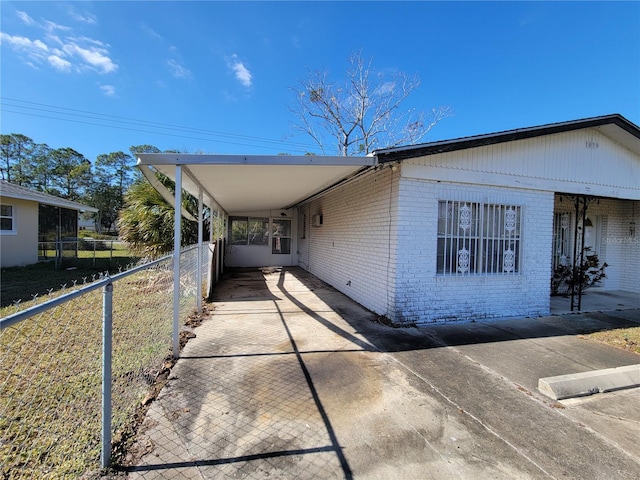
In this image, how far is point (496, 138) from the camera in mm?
5527

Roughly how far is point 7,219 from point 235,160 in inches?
534

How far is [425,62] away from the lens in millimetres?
16844

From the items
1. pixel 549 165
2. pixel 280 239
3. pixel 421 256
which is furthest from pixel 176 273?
pixel 280 239

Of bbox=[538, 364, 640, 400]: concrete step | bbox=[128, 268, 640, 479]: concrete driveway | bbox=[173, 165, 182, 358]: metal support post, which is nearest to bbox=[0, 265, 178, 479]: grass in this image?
bbox=[173, 165, 182, 358]: metal support post

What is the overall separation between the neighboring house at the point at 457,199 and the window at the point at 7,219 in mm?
10662

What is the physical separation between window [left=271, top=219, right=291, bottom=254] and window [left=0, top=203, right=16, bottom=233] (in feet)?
33.4

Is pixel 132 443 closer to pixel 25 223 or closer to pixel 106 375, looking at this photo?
pixel 106 375

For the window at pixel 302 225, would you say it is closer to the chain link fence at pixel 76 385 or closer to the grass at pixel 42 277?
the grass at pixel 42 277

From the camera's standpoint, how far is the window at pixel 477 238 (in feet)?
18.5

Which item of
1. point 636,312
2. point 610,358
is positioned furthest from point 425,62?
point 610,358

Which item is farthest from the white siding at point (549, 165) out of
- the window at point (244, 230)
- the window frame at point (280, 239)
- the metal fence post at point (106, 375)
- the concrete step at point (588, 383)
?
the window at point (244, 230)

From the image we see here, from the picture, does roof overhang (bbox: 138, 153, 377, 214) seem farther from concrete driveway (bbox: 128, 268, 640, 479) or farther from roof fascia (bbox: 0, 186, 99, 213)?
roof fascia (bbox: 0, 186, 99, 213)

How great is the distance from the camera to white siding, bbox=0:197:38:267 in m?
11.6

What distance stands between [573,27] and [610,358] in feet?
30.6
